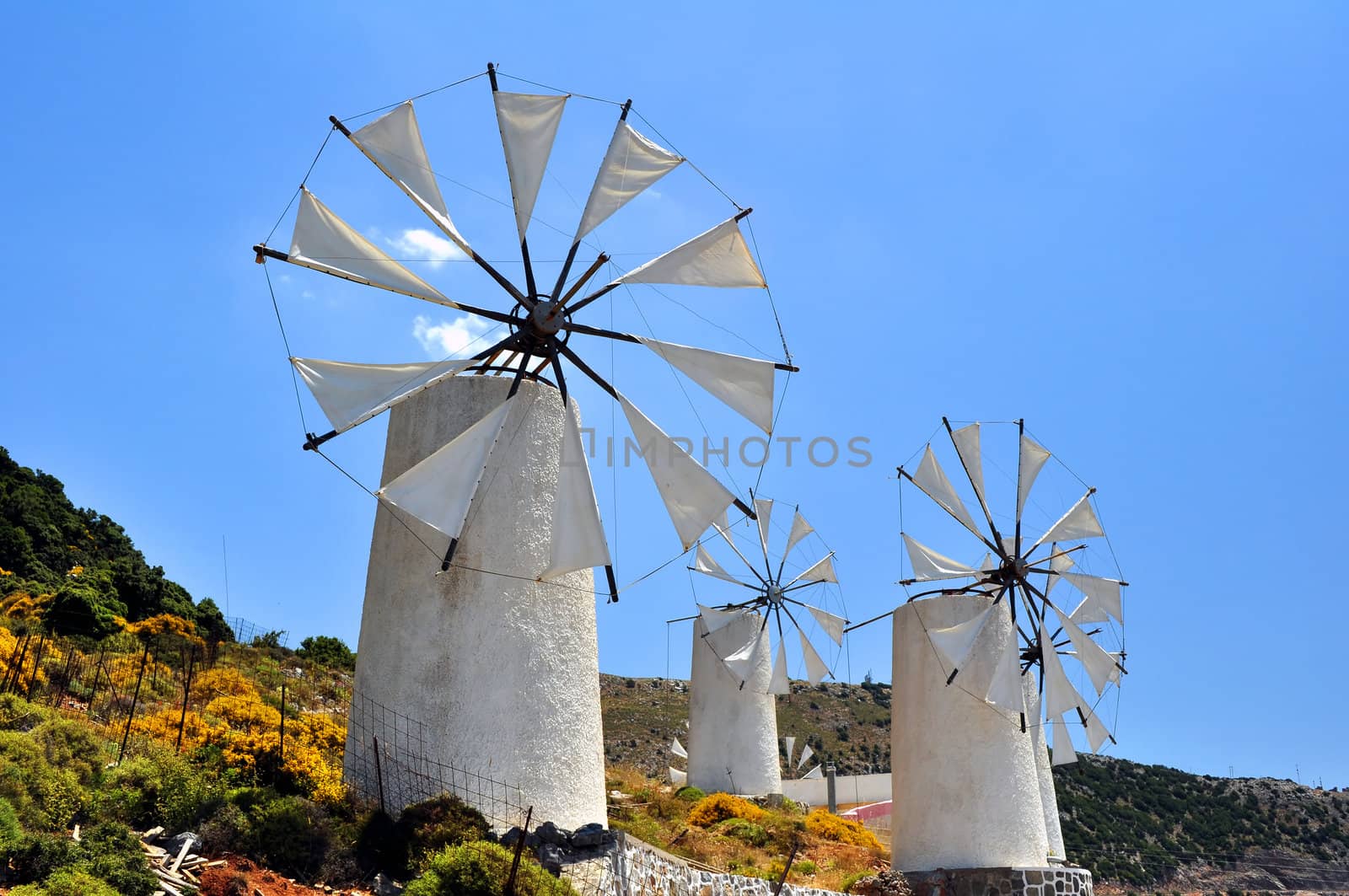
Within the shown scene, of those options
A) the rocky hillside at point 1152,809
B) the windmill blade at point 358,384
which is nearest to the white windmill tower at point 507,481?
the windmill blade at point 358,384

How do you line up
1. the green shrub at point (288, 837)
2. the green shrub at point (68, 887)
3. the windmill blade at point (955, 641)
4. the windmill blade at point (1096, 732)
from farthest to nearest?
the windmill blade at point (1096, 732) < the windmill blade at point (955, 641) < the green shrub at point (288, 837) < the green shrub at point (68, 887)

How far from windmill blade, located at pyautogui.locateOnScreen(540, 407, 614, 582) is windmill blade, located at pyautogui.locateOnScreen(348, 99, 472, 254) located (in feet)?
9.61

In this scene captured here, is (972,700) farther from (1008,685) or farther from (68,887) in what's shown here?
(68,887)

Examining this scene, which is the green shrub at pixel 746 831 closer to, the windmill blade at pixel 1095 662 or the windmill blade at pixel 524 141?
the windmill blade at pixel 1095 662

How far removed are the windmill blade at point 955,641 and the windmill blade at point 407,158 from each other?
9.21 m

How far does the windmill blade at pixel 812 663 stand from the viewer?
90.1 ft

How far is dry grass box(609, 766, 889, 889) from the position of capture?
16609mm

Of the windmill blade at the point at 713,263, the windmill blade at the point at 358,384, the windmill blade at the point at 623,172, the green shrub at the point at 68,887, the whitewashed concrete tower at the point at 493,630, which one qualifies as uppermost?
the windmill blade at the point at 623,172

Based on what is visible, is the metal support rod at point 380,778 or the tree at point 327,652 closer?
the metal support rod at point 380,778

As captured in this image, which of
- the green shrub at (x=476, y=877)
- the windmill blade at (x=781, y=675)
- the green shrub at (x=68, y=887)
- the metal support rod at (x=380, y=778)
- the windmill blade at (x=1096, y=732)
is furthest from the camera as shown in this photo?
the windmill blade at (x=781, y=675)

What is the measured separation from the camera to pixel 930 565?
18.7 metres

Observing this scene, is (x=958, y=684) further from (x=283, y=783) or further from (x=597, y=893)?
(x=283, y=783)

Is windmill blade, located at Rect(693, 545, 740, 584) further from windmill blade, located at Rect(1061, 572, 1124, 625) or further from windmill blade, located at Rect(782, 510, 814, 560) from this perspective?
windmill blade, located at Rect(1061, 572, 1124, 625)

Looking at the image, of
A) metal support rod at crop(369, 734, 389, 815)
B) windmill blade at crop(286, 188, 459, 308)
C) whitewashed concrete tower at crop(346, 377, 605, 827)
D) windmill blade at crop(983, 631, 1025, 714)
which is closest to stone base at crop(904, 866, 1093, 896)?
windmill blade at crop(983, 631, 1025, 714)
